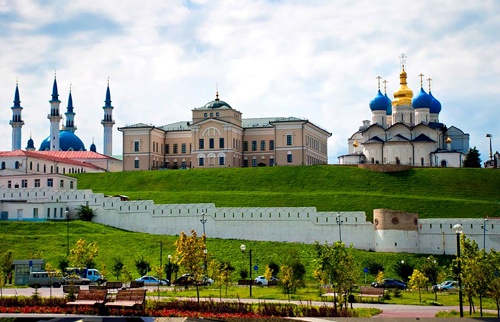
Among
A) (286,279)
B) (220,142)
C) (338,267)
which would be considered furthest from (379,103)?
(338,267)

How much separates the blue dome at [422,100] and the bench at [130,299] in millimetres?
75937

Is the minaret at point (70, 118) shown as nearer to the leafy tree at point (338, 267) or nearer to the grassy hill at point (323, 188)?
the grassy hill at point (323, 188)

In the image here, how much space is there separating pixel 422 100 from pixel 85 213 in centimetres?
4779

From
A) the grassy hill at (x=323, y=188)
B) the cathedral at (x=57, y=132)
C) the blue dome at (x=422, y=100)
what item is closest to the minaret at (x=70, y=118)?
the cathedral at (x=57, y=132)

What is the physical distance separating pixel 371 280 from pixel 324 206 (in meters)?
17.6

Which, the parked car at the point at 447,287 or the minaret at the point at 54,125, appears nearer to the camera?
the parked car at the point at 447,287

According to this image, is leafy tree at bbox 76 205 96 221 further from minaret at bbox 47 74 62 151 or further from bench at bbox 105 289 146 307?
minaret at bbox 47 74 62 151

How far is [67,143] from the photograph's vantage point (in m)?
114

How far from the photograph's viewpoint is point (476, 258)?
28.5 meters

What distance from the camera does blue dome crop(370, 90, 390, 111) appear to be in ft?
307

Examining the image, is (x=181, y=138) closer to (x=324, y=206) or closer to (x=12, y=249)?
(x=324, y=206)

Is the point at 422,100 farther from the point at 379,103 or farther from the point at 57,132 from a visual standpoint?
the point at 57,132

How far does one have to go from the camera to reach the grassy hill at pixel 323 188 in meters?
65.3

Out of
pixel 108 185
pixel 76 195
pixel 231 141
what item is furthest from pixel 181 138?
pixel 76 195
